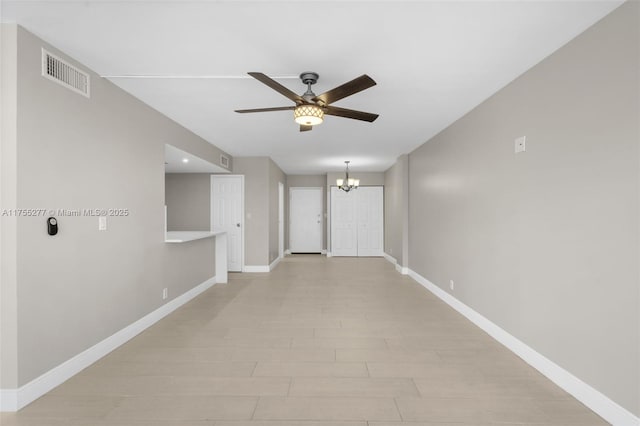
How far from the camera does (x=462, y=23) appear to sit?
2.10 meters

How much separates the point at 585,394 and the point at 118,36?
155 inches

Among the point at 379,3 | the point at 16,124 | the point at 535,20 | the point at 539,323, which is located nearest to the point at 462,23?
the point at 535,20

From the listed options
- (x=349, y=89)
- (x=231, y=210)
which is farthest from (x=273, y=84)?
(x=231, y=210)

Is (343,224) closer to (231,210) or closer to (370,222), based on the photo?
(370,222)

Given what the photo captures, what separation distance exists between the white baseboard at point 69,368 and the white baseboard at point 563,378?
11.9 ft

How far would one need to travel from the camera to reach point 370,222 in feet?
31.3

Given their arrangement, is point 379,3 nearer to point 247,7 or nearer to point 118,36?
point 247,7

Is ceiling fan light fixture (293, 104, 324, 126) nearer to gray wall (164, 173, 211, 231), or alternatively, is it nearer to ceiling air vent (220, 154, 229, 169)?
ceiling air vent (220, 154, 229, 169)

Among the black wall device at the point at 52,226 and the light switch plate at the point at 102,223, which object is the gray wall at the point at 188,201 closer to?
the light switch plate at the point at 102,223

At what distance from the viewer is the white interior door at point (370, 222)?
376 inches

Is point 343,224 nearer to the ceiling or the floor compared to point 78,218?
nearer to the floor

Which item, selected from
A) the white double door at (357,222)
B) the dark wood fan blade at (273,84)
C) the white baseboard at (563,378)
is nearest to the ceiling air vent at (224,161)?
the white double door at (357,222)

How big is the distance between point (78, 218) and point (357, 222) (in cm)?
758

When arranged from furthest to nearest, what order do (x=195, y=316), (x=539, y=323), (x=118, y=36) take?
(x=195, y=316) < (x=539, y=323) < (x=118, y=36)
